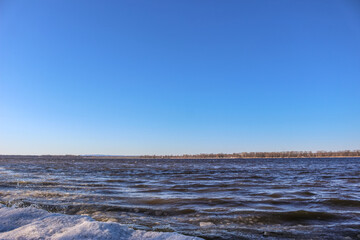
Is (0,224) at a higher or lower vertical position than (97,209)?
higher

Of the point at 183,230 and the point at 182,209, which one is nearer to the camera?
the point at 183,230

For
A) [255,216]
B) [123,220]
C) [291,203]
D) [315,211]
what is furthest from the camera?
[291,203]

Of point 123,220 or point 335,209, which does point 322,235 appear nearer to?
point 335,209

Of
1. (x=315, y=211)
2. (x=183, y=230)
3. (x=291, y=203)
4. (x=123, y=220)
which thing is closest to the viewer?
(x=183, y=230)

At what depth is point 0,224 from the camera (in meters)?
3.42

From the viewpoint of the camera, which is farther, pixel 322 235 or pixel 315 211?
pixel 315 211

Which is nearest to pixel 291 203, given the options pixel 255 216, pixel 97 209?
pixel 255 216

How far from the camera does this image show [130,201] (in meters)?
7.37

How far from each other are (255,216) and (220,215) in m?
0.79

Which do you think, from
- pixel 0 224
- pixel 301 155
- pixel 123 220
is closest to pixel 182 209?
pixel 123 220

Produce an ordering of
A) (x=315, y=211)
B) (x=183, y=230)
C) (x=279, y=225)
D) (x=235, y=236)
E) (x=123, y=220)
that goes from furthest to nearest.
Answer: (x=315, y=211) → (x=123, y=220) → (x=279, y=225) → (x=183, y=230) → (x=235, y=236)

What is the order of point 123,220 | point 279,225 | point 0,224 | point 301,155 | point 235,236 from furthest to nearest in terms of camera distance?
point 301,155 < point 123,220 < point 279,225 < point 235,236 < point 0,224

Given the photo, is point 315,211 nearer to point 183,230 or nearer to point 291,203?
point 291,203

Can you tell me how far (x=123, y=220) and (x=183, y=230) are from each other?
1.43 metres
